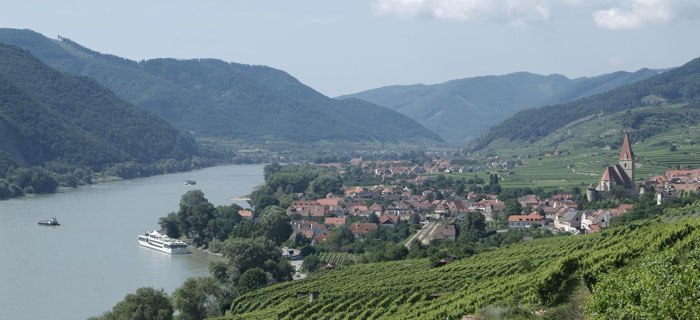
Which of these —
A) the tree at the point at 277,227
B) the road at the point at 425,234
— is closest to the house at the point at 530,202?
the road at the point at 425,234

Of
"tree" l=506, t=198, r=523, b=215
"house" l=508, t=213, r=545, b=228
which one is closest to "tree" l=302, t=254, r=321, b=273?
"house" l=508, t=213, r=545, b=228

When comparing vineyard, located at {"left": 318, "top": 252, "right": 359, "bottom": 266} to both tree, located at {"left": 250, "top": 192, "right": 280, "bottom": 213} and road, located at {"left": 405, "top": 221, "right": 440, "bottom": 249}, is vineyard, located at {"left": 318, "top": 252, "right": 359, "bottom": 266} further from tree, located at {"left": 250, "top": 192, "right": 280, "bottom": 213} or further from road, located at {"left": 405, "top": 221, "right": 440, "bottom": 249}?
tree, located at {"left": 250, "top": 192, "right": 280, "bottom": 213}

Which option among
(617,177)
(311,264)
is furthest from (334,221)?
(311,264)

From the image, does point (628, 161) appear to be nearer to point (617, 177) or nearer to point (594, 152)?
point (617, 177)

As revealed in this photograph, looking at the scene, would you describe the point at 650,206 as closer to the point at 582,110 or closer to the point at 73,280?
the point at 73,280

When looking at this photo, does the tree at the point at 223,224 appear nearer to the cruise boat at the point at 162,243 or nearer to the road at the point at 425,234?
the cruise boat at the point at 162,243
